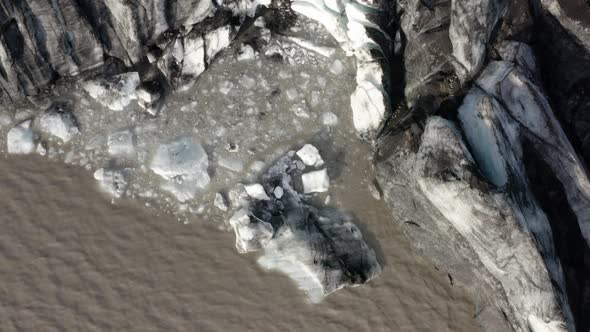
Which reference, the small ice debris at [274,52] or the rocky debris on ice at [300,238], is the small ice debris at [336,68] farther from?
the rocky debris on ice at [300,238]

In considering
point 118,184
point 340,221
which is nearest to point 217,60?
point 118,184

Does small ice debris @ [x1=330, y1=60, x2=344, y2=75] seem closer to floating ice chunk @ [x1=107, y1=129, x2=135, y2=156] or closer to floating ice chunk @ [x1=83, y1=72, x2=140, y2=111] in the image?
floating ice chunk @ [x1=83, y1=72, x2=140, y2=111]

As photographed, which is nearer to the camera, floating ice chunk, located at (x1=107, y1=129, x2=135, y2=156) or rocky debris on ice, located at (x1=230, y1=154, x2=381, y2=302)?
rocky debris on ice, located at (x1=230, y1=154, x2=381, y2=302)

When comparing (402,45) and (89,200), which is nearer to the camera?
(89,200)

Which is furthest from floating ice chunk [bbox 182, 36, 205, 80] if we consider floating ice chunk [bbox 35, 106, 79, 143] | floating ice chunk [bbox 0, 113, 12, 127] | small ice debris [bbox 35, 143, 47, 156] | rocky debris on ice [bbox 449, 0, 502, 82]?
rocky debris on ice [bbox 449, 0, 502, 82]

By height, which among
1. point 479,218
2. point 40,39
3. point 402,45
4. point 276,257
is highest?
point 402,45

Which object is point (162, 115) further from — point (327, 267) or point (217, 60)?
point (327, 267)
